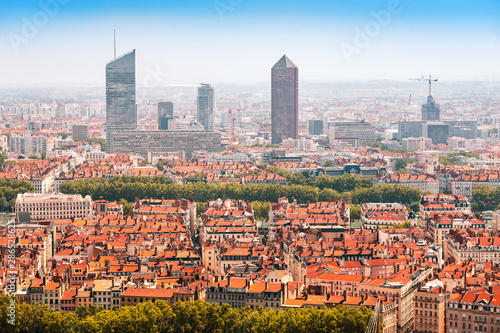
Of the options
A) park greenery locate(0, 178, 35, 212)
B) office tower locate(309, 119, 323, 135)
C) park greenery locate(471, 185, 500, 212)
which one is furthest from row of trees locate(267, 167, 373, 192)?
office tower locate(309, 119, 323, 135)

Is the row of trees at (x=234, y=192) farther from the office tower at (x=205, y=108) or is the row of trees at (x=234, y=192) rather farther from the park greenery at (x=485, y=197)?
the office tower at (x=205, y=108)

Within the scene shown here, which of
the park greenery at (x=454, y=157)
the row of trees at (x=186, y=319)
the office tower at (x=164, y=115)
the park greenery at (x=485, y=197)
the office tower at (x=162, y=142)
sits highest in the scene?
the office tower at (x=164, y=115)

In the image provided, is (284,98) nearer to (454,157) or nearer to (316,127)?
(316,127)

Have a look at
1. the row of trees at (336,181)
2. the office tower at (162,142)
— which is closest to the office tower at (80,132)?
the office tower at (162,142)

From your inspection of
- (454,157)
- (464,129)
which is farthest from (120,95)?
(464,129)

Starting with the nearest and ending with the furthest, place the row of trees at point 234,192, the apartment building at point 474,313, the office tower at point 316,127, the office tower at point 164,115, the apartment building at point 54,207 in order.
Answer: the apartment building at point 474,313
the apartment building at point 54,207
the row of trees at point 234,192
the office tower at point 164,115
the office tower at point 316,127

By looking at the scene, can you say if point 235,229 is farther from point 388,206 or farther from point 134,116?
point 134,116

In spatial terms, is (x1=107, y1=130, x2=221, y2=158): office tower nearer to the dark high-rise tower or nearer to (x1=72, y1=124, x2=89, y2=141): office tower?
(x1=72, y1=124, x2=89, y2=141): office tower
